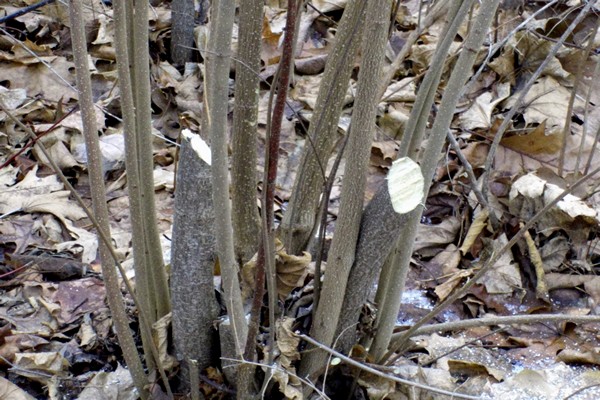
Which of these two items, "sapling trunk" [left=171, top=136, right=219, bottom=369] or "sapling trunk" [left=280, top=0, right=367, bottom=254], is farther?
"sapling trunk" [left=280, top=0, right=367, bottom=254]

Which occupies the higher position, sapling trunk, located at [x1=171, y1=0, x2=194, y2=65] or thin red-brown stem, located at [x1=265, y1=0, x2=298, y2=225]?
thin red-brown stem, located at [x1=265, y1=0, x2=298, y2=225]

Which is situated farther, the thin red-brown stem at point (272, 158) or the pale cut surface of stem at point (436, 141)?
the pale cut surface of stem at point (436, 141)

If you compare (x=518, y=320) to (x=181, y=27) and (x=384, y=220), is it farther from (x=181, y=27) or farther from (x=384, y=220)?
(x=181, y=27)

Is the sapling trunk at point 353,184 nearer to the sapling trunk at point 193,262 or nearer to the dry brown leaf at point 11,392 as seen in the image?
the sapling trunk at point 193,262

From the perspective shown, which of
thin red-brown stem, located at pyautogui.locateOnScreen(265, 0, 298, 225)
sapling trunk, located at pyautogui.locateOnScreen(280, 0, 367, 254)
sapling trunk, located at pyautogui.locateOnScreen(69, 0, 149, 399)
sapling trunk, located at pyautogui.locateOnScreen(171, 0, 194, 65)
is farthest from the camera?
sapling trunk, located at pyautogui.locateOnScreen(171, 0, 194, 65)

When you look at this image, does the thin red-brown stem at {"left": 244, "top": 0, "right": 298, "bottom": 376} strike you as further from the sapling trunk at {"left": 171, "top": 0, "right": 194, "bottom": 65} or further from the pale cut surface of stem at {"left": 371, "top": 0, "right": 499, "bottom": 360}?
the sapling trunk at {"left": 171, "top": 0, "right": 194, "bottom": 65}

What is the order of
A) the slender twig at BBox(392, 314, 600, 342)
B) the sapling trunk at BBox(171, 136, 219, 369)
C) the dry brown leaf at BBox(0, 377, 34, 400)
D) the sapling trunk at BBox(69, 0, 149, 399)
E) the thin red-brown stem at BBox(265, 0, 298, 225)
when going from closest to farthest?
the thin red-brown stem at BBox(265, 0, 298, 225), the sapling trunk at BBox(69, 0, 149, 399), the slender twig at BBox(392, 314, 600, 342), the sapling trunk at BBox(171, 136, 219, 369), the dry brown leaf at BBox(0, 377, 34, 400)

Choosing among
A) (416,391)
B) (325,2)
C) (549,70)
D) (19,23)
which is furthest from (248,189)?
(19,23)

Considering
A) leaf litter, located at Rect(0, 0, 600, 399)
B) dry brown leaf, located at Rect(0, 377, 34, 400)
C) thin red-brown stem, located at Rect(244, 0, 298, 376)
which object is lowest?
dry brown leaf, located at Rect(0, 377, 34, 400)

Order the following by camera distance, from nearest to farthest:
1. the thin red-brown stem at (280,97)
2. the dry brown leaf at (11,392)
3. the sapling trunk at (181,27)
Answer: the thin red-brown stem at (280,97) < the dry brown leaf at (11,392) < the sapling trunk at (181,27)

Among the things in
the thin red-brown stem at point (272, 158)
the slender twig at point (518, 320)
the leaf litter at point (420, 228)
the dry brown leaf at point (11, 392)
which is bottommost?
the dry brown leaf at point (11, 392)

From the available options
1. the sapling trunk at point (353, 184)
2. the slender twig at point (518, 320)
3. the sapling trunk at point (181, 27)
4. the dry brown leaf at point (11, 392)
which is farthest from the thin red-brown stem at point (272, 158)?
the sapling trunk at point (181, 27)

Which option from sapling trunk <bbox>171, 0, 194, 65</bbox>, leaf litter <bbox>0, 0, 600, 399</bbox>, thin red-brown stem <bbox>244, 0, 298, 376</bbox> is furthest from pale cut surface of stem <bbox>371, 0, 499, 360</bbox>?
sapling trunk <bbox>171, 0, 194, 65</bbox>

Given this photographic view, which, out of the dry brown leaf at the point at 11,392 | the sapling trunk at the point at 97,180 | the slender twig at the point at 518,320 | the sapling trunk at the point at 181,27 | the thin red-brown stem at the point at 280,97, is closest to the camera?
the thin red-brown stem at the point at 280,97
